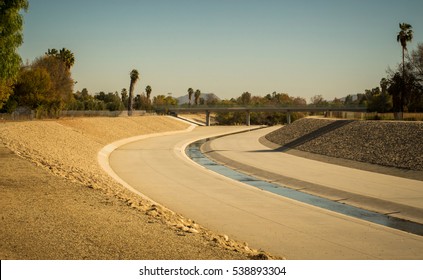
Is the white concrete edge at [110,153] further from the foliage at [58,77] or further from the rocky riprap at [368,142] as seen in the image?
the rocky riprap at [368,142]

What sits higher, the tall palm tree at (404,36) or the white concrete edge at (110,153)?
the tall palm tree at (404,36)

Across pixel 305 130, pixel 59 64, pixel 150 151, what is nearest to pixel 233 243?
pixel 150 151

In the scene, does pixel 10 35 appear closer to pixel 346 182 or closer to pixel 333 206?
pixel 333 206

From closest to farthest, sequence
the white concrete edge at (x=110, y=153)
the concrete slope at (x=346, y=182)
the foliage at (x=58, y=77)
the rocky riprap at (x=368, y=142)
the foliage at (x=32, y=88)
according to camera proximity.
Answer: the concrete slope at (x=346, y=182) → the white concrete edge at (x=110, y=153) → the rocky riprap at (x=368, y=142) → the foliage at (x=32, y=88) → the foliage at (x=58, y=77)

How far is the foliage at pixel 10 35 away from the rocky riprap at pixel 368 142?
32.5 m

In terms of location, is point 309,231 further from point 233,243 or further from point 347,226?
point 233,243

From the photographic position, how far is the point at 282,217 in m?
22.9

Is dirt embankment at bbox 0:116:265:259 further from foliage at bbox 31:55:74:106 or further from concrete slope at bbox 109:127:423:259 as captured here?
foliage at bbox 31:55:74:106

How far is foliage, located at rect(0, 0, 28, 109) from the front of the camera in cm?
2761

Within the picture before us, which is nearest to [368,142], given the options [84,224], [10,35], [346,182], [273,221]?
[346,182]

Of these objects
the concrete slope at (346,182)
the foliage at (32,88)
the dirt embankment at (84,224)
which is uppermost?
the foliage at (32,88)

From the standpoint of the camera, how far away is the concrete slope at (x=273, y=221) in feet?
57.0

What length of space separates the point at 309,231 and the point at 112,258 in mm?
10023

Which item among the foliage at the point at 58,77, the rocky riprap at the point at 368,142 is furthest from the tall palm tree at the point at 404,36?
the foliage at the point at 58,77
